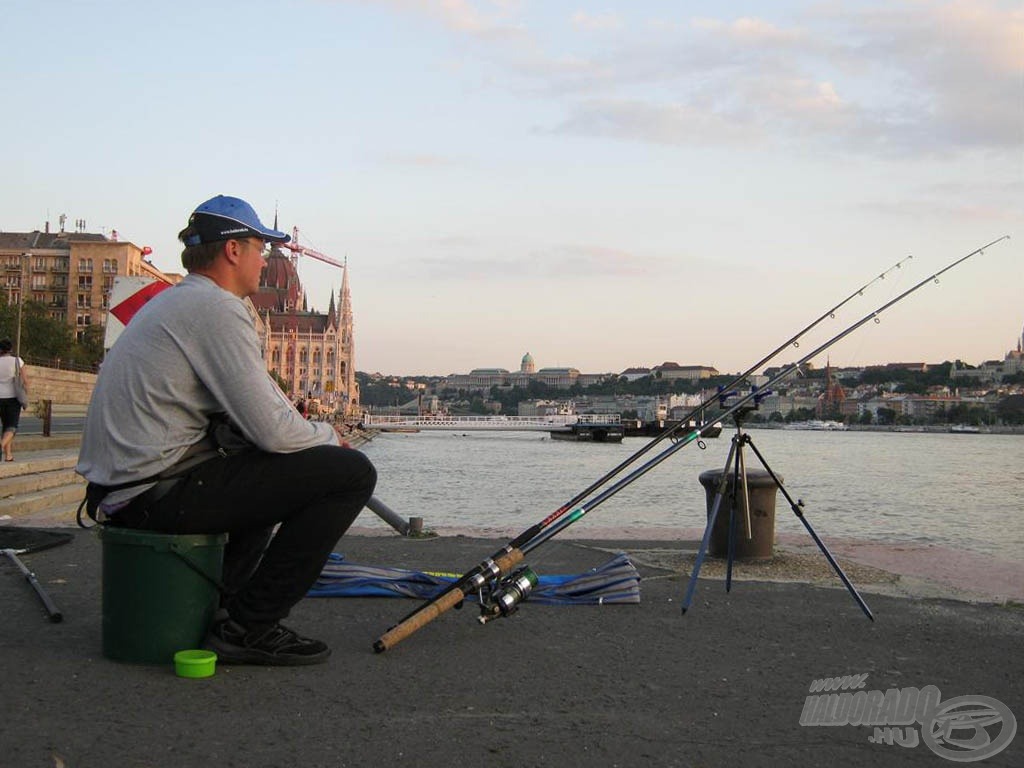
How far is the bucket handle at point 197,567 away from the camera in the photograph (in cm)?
361

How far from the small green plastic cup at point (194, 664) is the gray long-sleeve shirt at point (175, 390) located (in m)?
0.59

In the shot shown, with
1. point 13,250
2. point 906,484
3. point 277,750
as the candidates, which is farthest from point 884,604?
point 13,250

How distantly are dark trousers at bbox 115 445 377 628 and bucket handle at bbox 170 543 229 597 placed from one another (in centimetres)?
3

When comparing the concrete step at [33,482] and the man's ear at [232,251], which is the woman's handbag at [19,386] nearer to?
the concrete step at [33,482]

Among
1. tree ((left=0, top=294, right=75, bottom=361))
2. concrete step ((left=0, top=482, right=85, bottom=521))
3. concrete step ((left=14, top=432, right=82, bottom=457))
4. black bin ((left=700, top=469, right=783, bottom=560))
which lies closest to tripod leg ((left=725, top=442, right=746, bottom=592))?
black bin ((left=700, top=469, right=783, bottom=560))

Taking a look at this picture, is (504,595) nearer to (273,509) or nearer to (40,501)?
(273,509)

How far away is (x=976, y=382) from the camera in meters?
190

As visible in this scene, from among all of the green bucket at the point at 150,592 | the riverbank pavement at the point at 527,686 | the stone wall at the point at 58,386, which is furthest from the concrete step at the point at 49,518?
the stone wall at the point at 58,386

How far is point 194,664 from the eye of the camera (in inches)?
136

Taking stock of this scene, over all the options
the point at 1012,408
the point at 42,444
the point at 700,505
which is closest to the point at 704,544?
the point at 42,444

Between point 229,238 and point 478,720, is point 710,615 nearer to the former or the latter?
point 478,720

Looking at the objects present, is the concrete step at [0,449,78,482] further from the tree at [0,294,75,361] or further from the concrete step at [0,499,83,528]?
the tree at [0,294,75,361]

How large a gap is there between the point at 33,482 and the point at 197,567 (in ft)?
24.3

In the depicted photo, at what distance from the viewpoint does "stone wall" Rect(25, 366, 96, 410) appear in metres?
47.8
